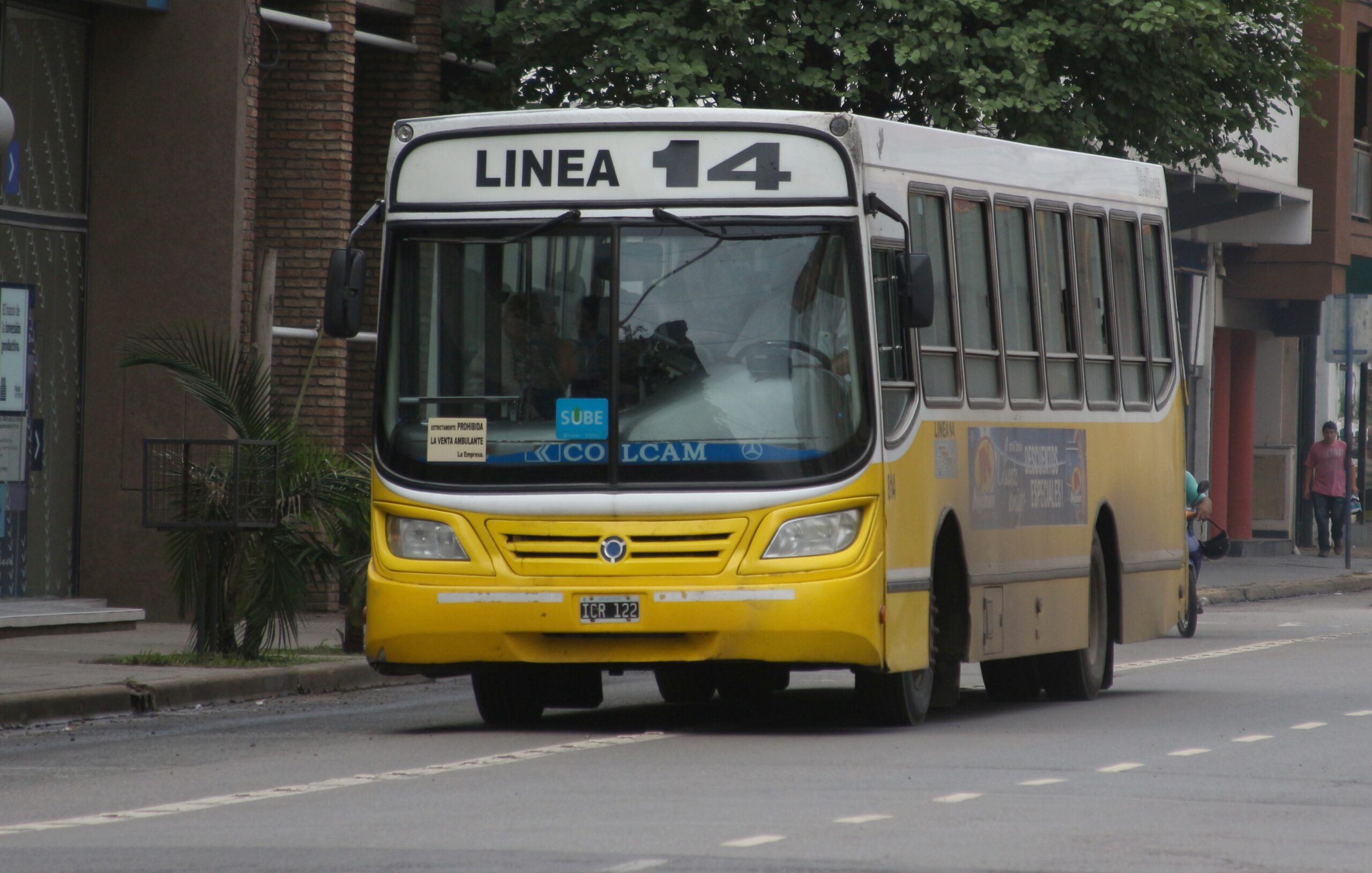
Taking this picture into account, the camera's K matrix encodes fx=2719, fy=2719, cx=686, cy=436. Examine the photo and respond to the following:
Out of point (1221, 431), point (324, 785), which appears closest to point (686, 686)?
point (324, 785)

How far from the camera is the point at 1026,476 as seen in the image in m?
13.9

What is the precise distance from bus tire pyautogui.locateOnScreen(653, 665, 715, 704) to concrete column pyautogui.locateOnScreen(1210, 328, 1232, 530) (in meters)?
24.7

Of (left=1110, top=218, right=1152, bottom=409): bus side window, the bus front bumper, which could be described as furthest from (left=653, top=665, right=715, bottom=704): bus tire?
(left=1110, top=218, right=1152, bottom=409): bus side window

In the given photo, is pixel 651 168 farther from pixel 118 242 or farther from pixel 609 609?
pixel 118 242

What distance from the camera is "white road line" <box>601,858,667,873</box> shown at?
7.62 metres

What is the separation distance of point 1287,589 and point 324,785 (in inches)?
856

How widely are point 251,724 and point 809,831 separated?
5.37m

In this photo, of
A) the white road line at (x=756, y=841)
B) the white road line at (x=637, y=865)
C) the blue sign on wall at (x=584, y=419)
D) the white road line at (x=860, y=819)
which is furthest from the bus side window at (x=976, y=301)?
the white road line at (x=637, y=865)

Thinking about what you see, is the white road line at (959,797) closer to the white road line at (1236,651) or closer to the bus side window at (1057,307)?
the bus side window at (1057,307)

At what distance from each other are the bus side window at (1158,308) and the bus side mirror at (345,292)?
5494 mm

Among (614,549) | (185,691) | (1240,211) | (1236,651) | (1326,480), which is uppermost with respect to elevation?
(1240,211)

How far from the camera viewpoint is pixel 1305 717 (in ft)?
44.5

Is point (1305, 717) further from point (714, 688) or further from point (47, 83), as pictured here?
point (47, 83)

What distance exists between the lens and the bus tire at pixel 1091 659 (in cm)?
1497
